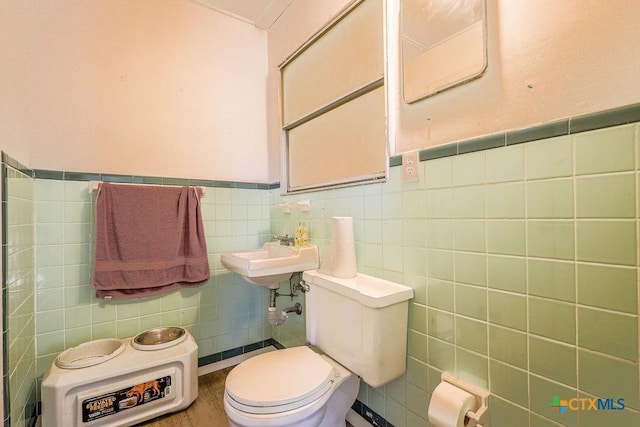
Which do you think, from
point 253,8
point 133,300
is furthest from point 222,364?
point 253,8

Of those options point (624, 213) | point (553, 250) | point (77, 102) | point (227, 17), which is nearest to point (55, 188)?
point (77, 102)

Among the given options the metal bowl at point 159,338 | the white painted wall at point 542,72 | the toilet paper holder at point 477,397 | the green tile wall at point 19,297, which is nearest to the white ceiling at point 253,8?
the white painted wall at point 542,72

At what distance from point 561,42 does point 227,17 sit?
80.3 inches

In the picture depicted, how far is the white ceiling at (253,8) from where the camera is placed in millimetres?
1893

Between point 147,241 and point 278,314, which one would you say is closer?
point 147,241

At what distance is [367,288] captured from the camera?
1.13 m

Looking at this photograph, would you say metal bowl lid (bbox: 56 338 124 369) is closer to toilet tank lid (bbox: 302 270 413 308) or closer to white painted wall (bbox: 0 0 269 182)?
white painted wall (bbox: 0 0 269 182)

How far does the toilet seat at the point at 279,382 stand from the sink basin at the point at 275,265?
1.28 ft

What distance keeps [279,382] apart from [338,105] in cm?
136

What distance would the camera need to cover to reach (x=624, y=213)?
26.3 inches

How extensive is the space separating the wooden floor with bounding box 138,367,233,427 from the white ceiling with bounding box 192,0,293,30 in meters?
2.50

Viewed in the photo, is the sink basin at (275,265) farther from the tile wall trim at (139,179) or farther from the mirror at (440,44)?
the mirror at (440,44)

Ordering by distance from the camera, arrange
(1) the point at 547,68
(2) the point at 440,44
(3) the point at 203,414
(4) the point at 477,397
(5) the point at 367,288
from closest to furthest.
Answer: (1) the point at 547,68 → (4) the point at 477,397 → (2) the point at 440,44 → (5) the point at 367,288 → (3) the point at 203,414

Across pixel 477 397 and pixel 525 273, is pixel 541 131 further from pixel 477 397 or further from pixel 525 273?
pixel 477 397
